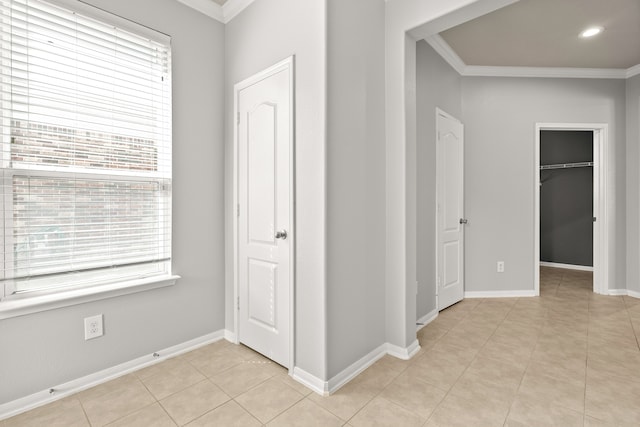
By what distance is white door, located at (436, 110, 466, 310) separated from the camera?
337 centimetres

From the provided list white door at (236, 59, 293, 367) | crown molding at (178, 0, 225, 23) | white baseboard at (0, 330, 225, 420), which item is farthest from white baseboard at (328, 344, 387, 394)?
crown molding at (178, 0, 225, 23)

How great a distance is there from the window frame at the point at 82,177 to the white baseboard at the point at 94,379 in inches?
19.2

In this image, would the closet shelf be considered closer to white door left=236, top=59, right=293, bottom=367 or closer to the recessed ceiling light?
the recessed ceiling light

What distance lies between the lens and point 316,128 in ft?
6.57

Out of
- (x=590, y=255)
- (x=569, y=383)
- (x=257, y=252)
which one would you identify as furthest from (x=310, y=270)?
(x=590, y=255)

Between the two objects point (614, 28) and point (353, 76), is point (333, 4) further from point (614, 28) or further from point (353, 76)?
point (614, 28)

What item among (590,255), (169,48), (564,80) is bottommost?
(590,255)

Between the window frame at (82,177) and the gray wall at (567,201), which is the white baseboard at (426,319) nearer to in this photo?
the window frame at (82,177)

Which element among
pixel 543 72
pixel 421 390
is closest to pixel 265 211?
pixel 421 390

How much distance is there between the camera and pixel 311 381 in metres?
2.03

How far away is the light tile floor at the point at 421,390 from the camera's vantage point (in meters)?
1.75

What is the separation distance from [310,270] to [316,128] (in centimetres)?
88

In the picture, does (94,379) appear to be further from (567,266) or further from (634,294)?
(567,266)

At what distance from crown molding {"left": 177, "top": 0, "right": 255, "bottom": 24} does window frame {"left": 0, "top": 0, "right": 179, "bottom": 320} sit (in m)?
0.40
